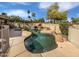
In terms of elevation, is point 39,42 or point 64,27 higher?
point 64,27

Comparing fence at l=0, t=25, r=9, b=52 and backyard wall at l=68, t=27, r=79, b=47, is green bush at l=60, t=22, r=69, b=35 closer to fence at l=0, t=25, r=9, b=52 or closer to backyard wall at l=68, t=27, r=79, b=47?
backyard wall at l=68, t=27, r=79, b=47

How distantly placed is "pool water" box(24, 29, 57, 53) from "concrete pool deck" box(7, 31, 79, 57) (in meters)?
0.05

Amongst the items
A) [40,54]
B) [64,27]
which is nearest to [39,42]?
[40,54]

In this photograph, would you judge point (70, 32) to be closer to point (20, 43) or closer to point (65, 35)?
point (65, 35)

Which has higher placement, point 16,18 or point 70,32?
point 16,18

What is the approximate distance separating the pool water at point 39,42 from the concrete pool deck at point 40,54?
48 mm

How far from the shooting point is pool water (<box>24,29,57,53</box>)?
2.39 meters

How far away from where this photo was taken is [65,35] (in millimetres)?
2410

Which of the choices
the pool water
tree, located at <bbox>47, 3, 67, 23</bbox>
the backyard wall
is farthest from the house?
the backyard wall

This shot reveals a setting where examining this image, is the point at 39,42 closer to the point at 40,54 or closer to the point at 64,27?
the point at 40,54

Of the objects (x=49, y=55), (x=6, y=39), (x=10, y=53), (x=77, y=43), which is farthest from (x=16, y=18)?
(x=77, y=43)

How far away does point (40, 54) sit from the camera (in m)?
2.39

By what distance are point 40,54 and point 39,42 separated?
145 mm

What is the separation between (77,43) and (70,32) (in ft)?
0.51
